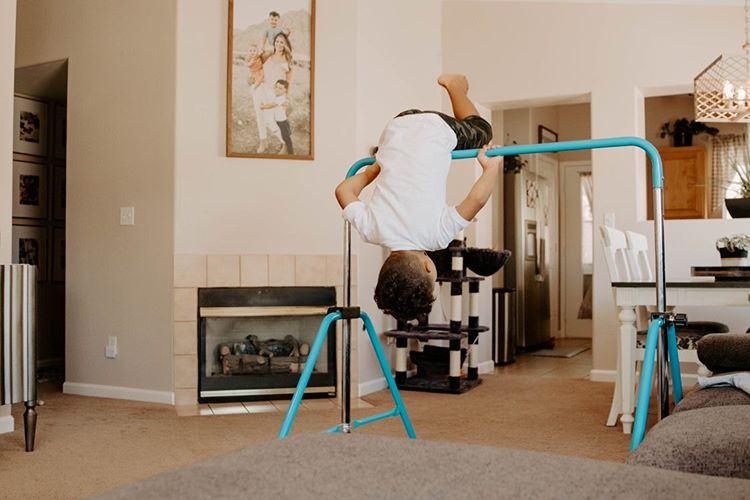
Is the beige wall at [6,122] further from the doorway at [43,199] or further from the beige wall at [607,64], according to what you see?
the beige wall at [607,64]

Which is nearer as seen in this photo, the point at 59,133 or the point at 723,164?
the point at 59,133

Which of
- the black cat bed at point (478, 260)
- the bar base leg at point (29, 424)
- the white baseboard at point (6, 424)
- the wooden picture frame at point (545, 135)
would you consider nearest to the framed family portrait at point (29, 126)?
the white baseboard at point (6, 424)

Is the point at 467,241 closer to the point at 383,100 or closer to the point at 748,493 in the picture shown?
the point at 383,100

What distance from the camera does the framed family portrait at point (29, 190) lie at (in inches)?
227

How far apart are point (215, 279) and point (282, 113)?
1150 millimetres

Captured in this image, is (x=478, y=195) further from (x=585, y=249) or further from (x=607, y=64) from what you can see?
(x=585, y=249)

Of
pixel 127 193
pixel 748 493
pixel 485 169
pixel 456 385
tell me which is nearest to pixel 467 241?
Answer: pixel 456 385

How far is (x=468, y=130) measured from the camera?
2832mm

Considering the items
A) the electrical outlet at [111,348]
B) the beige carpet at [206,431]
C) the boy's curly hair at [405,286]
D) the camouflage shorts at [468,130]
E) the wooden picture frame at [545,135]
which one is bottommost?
the beige carpet at [206,431]

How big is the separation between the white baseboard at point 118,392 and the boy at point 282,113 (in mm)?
1721

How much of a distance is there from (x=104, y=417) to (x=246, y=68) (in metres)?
2.30

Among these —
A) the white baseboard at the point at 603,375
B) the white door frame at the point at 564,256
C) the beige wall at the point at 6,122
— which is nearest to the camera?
the beige wall at the point at 6,122

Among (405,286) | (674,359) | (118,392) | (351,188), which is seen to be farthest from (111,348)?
(674,359)

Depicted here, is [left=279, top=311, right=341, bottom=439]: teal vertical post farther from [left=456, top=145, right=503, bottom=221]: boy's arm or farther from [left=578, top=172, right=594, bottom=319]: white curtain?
[left=578, top=172, right=594, bottom=319]: white curtain
